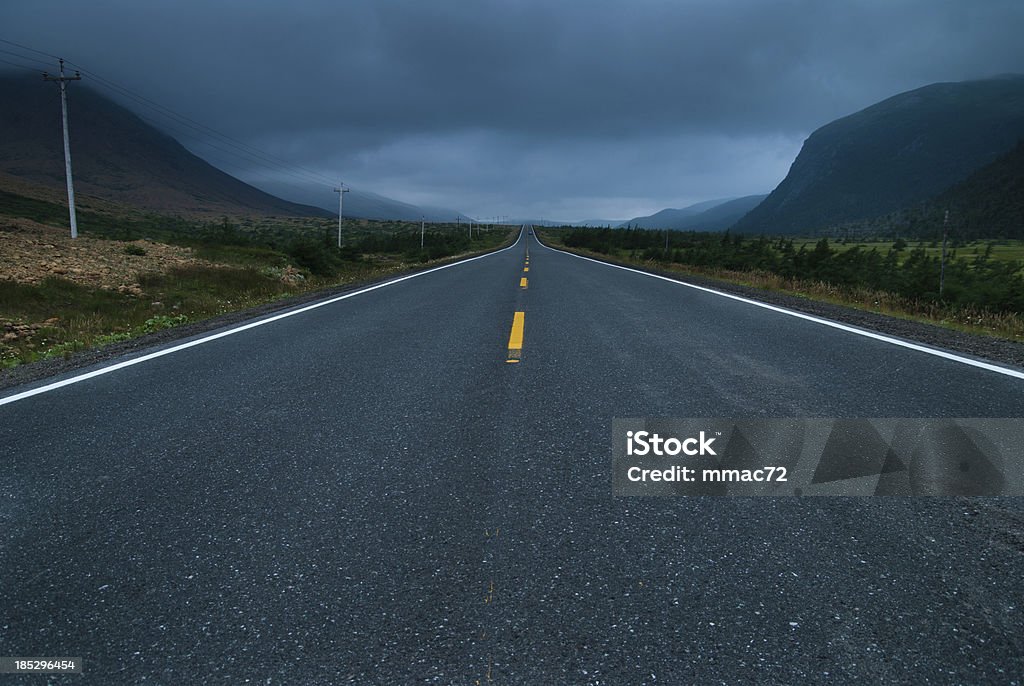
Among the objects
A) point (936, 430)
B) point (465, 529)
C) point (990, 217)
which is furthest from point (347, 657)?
point (990, 217)

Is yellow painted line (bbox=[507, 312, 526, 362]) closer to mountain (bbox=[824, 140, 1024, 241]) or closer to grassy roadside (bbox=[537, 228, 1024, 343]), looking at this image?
grassy roadside (bbox=[537, 228, 1024, 343])

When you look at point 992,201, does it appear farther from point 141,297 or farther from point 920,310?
point 141,297

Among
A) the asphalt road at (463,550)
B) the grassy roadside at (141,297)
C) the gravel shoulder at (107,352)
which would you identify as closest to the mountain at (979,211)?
the grassy roadside at (141,297)

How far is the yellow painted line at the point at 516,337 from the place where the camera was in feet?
19.9

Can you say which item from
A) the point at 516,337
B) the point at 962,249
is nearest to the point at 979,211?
the point at 962,249

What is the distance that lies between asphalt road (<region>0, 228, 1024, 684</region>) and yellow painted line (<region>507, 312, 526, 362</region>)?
A: 137 cm

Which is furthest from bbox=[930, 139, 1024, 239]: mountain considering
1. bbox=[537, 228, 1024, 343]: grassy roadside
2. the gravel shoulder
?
the gravel shoulder

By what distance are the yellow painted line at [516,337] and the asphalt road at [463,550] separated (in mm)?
Result: 1370

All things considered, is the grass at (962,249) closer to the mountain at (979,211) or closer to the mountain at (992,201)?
the mountain at (979,211)

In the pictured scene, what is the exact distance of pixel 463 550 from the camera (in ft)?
7.52

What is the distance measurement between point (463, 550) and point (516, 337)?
4.92 metres

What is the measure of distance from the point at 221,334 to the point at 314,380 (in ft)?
11.0

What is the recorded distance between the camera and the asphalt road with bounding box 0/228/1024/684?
68.0 inches

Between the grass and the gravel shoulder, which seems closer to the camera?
the gravel shoulder
